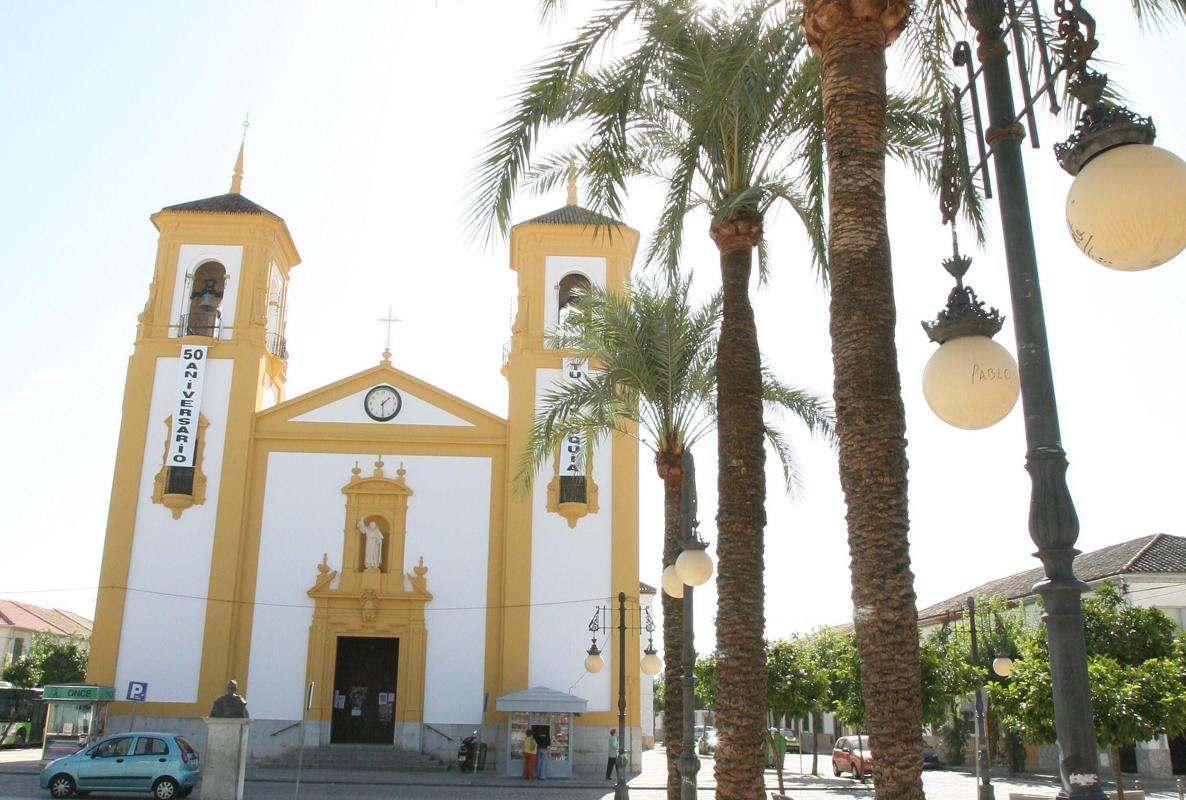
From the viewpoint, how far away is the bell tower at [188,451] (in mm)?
28422

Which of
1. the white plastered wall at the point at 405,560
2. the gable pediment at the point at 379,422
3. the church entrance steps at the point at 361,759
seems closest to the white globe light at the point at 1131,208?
the church entrance steps at the point at 361,759

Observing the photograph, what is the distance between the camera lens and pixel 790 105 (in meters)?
11.5

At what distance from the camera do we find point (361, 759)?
27.6 m

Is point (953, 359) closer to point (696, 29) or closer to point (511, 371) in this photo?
point (696, 29)

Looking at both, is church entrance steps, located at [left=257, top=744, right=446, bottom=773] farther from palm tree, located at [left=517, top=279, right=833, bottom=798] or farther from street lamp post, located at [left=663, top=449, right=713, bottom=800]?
street lamp post, located at [left=663, top=449, right=713, bottom=800]

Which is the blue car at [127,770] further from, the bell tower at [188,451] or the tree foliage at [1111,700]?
the tree foliage at [1111,700]

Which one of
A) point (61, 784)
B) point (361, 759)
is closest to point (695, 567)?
point (61, 784)

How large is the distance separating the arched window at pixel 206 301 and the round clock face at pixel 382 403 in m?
5.05

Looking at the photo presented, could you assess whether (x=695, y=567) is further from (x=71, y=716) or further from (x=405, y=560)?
(x=71, y=716)

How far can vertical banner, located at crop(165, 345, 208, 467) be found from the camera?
29812mm

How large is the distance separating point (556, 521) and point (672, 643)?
49.9 feet

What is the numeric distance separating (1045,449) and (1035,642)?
13.5 meters

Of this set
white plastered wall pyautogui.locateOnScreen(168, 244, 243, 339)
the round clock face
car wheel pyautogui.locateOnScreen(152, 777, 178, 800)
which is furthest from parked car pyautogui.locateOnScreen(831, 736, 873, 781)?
white plastered wall pyautogui.locateOnScreen(168, 244, 243, 339)

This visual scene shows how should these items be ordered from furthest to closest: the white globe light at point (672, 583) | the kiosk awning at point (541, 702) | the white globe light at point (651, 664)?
1. the kiosk awning at point (541, 702)
2. the white globe light at point (651, 664)
3. the white globe light at point (672, 583)
